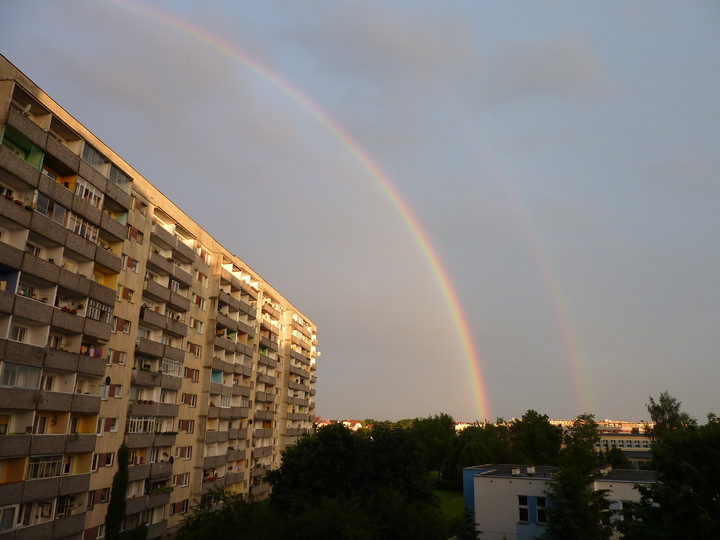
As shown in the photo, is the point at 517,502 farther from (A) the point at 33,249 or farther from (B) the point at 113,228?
(A) the point at 33,249

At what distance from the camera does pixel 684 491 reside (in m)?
21.3

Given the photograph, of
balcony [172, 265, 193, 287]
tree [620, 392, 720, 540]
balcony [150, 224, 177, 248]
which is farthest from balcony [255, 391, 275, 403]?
tree [620, 392, 720, 540]

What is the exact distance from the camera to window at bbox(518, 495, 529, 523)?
37094 mm

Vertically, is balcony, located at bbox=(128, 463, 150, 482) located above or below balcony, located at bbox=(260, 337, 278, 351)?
below

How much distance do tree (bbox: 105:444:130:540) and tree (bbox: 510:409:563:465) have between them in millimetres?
61326

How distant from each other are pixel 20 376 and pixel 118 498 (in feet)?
40.2

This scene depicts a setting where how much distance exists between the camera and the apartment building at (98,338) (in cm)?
2673

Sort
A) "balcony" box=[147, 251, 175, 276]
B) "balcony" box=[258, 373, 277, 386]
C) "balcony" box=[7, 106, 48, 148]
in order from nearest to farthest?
1. "balcony" box=[7, 106, 48, 148]
2. "balcony" box=[147, 251, 175, 276]
3. "balcony" box=[258, 373, 277, 386]

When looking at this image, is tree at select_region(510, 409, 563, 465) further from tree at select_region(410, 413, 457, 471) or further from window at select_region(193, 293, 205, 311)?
window at select_region(193, 293, 205, 311)

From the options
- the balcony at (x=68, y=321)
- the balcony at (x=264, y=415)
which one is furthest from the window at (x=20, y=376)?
the balcony at (x=264, y=415)

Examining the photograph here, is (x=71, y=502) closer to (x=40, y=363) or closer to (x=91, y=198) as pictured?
(x=40, y=363)

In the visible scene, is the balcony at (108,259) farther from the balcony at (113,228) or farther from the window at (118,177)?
the window at (118,177)

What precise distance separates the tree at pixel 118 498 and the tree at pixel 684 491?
29.8 meters

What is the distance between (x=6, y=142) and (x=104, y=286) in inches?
394
